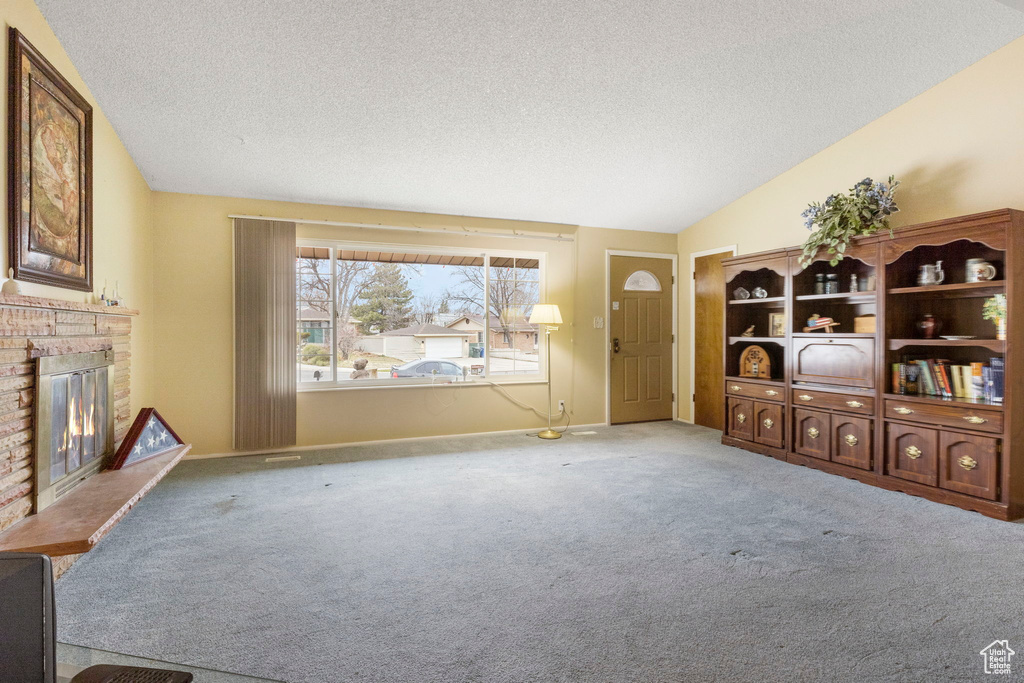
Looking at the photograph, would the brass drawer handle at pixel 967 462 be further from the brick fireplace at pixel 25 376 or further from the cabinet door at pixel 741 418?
the brick fireplace at pixel 25 376

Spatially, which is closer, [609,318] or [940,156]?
[940,156]

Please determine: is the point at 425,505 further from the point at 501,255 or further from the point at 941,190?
the point at 941,190

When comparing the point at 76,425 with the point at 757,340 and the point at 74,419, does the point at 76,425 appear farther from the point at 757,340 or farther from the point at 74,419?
the point at 757,340

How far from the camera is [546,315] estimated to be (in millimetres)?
5289

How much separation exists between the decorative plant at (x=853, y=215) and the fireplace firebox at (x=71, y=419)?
500cm

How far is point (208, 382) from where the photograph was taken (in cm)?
456

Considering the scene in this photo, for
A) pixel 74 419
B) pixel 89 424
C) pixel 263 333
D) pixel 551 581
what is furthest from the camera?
pixel 263 333

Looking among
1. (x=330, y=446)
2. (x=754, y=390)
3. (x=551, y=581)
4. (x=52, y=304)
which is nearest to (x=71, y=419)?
(x=52, y=304)

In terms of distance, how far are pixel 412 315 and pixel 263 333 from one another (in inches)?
54.9

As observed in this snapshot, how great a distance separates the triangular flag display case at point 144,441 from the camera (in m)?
3.20

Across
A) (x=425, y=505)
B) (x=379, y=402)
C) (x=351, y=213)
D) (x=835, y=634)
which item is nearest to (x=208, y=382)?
(x=379, y=402)

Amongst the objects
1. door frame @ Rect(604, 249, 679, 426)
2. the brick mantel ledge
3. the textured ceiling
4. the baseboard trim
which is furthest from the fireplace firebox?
door frame @ Rect(604, 249, 679, 426)

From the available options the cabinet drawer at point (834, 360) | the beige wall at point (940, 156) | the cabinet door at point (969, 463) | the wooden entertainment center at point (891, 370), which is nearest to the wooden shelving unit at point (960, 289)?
the wooden entertainment center at point (891, 370)

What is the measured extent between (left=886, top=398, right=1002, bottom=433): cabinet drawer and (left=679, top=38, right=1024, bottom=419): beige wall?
141cm
